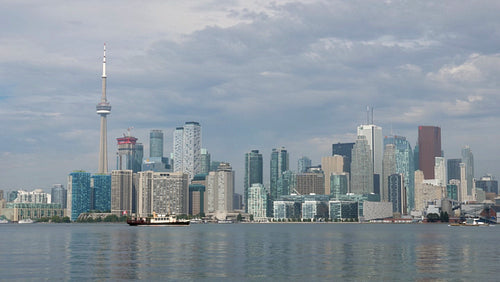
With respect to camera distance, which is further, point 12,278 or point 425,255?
point 425,255

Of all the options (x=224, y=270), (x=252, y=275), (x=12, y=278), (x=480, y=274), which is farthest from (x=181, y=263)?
(x=480, y=274)

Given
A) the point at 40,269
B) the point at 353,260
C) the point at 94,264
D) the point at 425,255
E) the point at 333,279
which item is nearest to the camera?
the point at 333,279

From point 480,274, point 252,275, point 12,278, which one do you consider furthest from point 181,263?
point 480,274

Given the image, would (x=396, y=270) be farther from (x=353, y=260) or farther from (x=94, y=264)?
(x=94, y=264)

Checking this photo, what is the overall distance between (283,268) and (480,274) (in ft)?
93.5

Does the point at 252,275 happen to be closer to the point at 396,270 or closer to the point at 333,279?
the point at 333,279

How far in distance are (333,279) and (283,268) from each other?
14.8m

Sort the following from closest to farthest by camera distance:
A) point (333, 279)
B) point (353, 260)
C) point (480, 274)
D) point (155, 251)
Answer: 1. point (333, 279)
2. point (480, 274)
3. point (353, 260)
4. point (155, 251)

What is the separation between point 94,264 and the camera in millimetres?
105750

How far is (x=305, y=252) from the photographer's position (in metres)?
134

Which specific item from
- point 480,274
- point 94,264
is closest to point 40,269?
point 94,264

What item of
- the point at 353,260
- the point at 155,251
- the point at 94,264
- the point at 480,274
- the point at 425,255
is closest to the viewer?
the point at 480,274

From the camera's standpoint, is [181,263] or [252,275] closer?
[252,275]

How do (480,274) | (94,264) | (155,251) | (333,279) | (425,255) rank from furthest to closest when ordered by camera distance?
(155,251) < (425,255) < (94,264) < (480,274) < (333,279)
